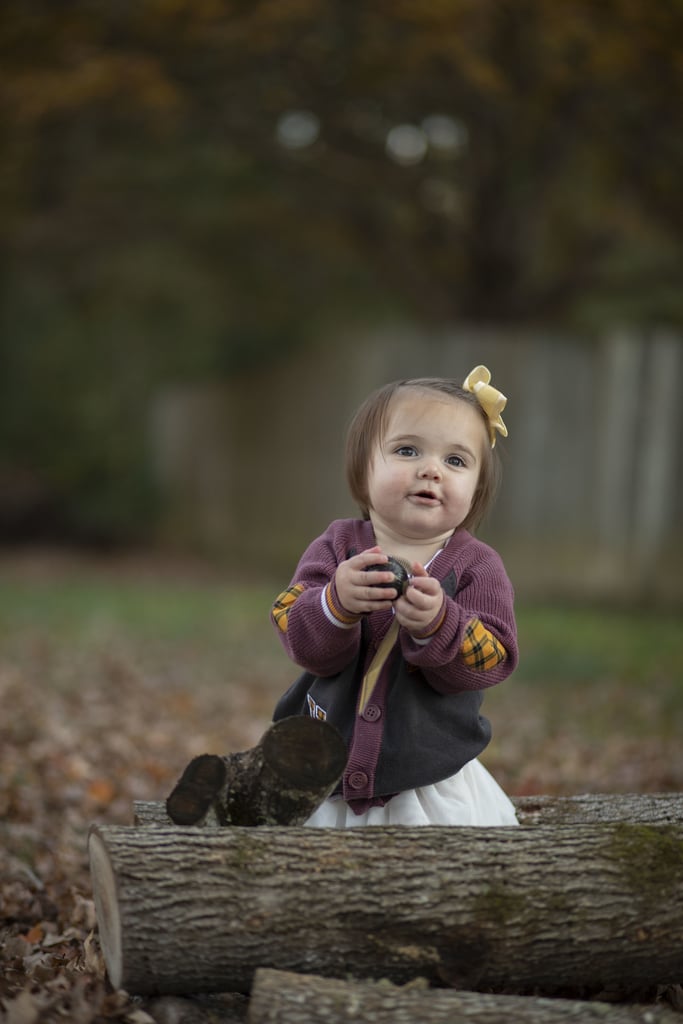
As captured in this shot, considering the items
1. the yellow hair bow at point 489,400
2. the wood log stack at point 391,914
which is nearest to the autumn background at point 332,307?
the wood log stack at point 391,914

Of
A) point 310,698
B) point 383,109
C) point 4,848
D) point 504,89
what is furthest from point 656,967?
point 383,109

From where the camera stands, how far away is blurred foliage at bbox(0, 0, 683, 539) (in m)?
11.5

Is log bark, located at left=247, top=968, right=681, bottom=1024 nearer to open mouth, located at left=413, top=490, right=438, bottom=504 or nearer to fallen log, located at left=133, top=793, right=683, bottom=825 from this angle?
fallen log, located at left=133, top=793, right=683, bottom=825

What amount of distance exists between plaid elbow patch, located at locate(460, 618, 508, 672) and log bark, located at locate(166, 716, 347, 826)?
40cm

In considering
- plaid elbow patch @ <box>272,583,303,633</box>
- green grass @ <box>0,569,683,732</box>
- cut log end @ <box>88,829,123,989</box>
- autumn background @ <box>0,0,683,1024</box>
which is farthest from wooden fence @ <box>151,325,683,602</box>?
cut log end @ <box>88,829,123,989</box>

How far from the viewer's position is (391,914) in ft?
9.66

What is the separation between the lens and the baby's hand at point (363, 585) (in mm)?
2977

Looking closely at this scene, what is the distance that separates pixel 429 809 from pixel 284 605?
2.33ft

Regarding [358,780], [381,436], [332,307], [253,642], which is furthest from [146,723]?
[332,307]

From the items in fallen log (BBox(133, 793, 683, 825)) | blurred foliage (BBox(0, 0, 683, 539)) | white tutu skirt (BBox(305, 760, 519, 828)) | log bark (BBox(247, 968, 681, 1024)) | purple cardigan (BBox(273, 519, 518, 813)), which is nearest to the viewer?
log bark (BBox(247, 968, 681, 1024))

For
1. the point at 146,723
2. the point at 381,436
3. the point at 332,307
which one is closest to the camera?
the point at 381,436

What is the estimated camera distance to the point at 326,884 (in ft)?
9.58

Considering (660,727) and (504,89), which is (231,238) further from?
(660,727)

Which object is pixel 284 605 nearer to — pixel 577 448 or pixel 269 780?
pixel 269 780
